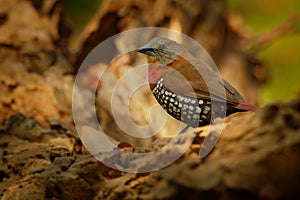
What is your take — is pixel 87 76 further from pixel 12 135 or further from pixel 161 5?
pixel 12 135

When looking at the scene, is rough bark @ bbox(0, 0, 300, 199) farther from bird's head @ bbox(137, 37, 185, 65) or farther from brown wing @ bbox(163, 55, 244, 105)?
bird's head @ bbox(137, 37, 185, 65)

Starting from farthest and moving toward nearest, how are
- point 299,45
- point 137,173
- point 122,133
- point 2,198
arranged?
point 299,45
point 122,133
point 2,198
point 137,173

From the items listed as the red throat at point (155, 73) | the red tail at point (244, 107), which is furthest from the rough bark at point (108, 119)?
the red throat at point (155, 73)

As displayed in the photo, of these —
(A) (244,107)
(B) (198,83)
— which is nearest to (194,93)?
(B) (198,83)

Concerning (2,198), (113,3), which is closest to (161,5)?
(113,3)

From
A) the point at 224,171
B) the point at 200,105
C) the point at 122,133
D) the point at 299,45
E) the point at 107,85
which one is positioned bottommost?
the point at 224,171

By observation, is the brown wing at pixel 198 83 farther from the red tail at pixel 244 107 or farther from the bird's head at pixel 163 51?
the bird's head at pixel 163 51
